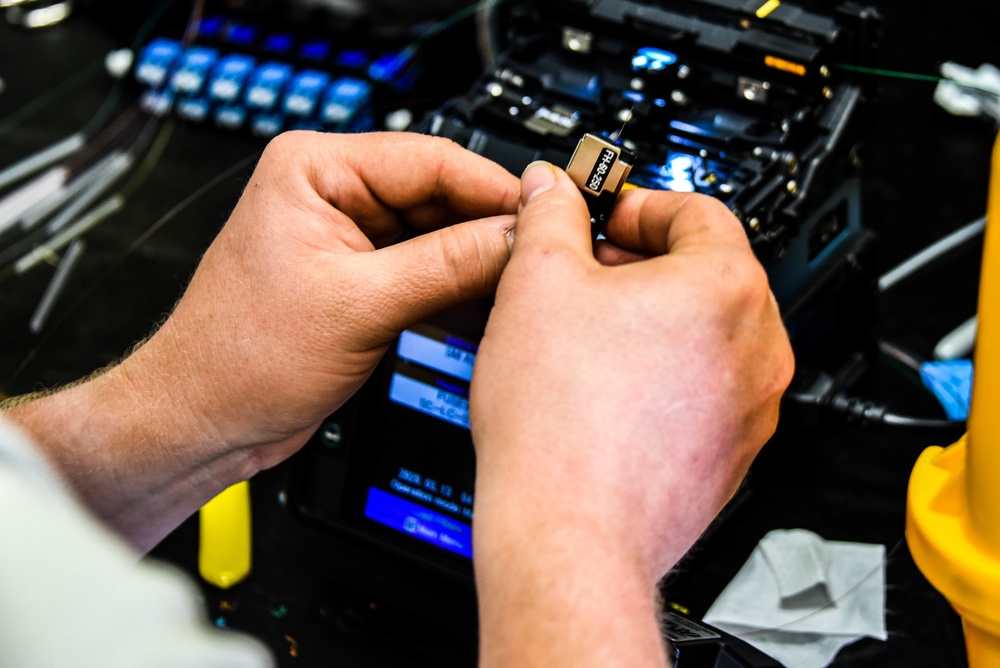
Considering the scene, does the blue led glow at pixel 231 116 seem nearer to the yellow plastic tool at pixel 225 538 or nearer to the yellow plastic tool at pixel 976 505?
the yellow plastic tool at pixel 225 538

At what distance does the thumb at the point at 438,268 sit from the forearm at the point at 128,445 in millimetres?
185

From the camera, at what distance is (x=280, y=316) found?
2.44 feet

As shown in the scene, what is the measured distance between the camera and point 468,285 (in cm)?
71

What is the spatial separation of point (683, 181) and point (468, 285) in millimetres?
244

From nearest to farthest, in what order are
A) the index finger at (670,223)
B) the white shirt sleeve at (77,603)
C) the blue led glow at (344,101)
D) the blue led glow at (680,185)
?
1. the white shirt sleeve at (77,603)
2. the index finger at (670,223)
3. the blue led glow at (680,185)
4. the blue led glow at (344,101)

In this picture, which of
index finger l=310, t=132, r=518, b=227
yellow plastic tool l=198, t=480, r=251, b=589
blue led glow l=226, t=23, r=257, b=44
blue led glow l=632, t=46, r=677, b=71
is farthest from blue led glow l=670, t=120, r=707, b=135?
blue led glow l=226, t=23, r=257, b=44

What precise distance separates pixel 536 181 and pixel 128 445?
0.37 m

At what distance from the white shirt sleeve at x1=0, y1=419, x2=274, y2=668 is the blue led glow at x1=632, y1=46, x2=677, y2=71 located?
642 mm

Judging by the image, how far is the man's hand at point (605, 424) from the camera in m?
0.53

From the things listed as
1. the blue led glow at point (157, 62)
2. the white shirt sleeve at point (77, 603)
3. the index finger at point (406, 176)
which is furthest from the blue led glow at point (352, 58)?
the white shirt sleeve at point (77, 603)

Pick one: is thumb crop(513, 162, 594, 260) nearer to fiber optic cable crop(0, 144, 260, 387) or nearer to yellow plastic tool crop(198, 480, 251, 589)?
yellow plastic tool crop(198, 480, 251, 589)

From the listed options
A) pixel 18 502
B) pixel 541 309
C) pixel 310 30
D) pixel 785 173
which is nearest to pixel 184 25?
pixel 310 30

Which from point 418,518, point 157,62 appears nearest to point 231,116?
point 157,62

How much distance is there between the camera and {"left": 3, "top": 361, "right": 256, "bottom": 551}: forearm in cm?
80
